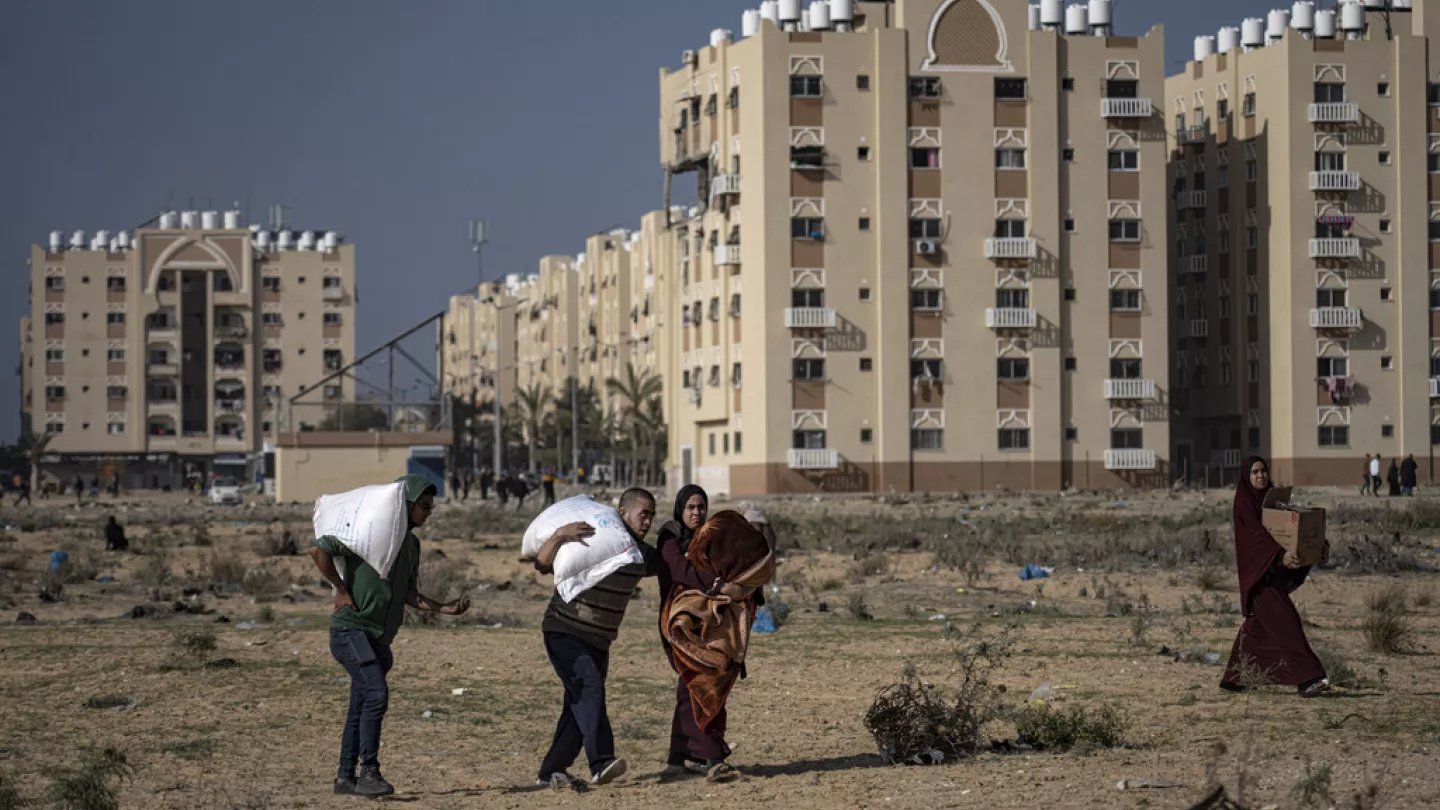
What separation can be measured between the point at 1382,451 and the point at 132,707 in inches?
2639

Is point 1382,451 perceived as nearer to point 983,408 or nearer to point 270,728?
point 983,408

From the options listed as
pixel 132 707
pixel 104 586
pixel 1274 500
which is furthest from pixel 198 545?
pixel 1274 500

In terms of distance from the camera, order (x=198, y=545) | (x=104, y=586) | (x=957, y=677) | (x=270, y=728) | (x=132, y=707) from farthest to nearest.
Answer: (x=198, y=545), (x=104, y=586), (x=957, y=677), (x=132, y=707), (x=270, y=728)

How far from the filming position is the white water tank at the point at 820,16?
72562 mm

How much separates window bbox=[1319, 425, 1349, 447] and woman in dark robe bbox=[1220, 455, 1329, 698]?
63.2 m

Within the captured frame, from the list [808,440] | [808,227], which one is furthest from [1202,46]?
[808,440]

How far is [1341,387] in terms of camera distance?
73062 mm

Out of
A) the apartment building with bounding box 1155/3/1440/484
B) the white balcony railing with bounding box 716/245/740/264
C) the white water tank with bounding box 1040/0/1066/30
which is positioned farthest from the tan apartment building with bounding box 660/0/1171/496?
the apartment building with bounding box 1155/3/1440/484

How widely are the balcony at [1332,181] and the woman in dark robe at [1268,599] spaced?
63.8m

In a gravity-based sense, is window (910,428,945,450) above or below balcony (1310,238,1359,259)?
below

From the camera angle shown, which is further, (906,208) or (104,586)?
(906,208)

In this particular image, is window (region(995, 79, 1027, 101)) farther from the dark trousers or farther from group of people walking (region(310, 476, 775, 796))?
the dark trousers

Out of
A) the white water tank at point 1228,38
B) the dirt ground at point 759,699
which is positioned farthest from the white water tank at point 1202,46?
the dirt ground at point 759,699

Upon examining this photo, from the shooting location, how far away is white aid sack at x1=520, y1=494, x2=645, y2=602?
9.62 m
